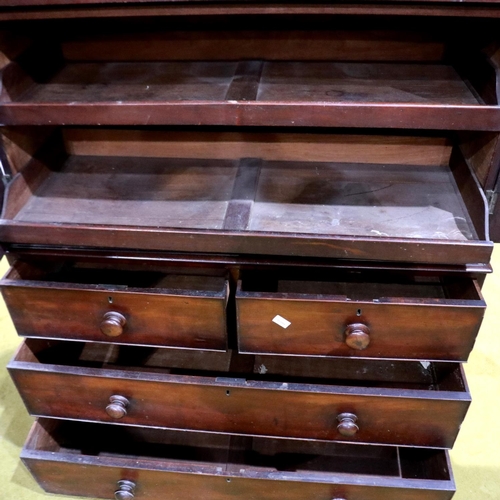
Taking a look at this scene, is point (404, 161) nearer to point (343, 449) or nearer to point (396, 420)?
point (396, 420)

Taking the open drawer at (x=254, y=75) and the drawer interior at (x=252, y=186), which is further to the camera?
the drawer interior at (x=252, y=186)

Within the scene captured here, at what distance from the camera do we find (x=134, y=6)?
87 cm

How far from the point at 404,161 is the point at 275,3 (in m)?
0.52

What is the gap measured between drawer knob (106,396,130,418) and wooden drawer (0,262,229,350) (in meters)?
0.14

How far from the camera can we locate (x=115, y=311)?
1050 mm

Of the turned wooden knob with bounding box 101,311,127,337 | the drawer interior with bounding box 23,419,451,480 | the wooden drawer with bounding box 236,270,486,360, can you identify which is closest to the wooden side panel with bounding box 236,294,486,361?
the wooden drawer with bounding box 236,270,486,360

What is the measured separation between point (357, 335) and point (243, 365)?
0.36m

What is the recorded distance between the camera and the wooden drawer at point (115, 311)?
1009 millimetres

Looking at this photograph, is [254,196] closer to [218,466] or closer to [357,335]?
[357,335]

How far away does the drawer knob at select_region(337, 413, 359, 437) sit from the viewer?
1089 millimetres

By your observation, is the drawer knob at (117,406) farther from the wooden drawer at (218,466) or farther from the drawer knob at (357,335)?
the drawer knob at (357,335)

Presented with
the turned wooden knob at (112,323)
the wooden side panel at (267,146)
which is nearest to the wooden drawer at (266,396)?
the turned wooden knob at (112,323)

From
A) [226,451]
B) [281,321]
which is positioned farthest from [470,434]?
[281,321]

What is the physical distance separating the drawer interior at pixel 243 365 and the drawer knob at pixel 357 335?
0.24m
